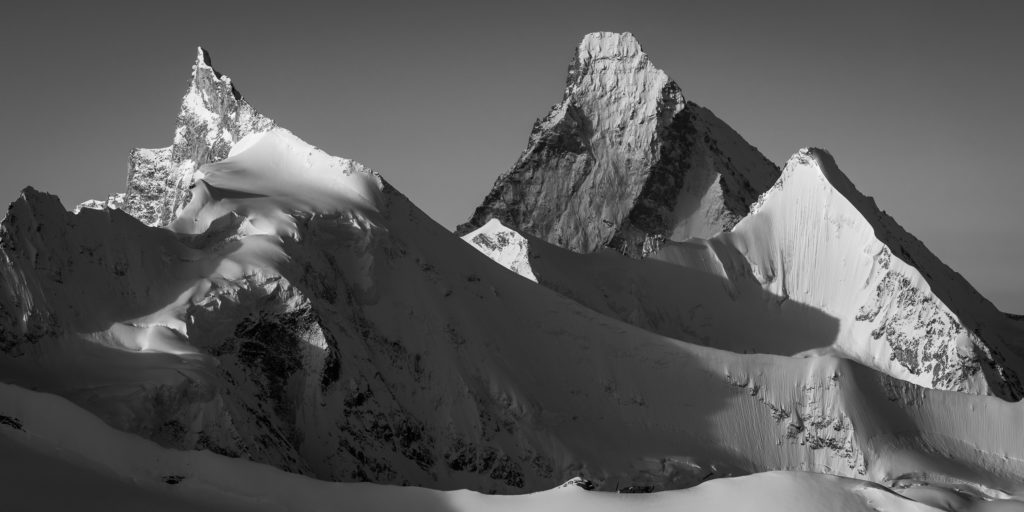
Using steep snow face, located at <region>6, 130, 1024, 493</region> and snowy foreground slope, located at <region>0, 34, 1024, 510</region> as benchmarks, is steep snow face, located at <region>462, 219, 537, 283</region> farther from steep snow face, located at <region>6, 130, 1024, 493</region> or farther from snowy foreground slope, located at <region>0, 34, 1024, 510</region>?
steep snow face, located at <region>6, 130, 1024, 493</region>

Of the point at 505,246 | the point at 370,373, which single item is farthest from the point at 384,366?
the point at 505,246

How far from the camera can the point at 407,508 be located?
62438mm

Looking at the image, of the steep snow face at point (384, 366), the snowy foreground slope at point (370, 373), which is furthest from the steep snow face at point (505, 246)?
the steep snow face at point (384, 366)

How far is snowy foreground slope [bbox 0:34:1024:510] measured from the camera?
320 feet

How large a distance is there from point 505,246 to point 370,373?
6346cm

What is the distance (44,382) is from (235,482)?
115 feet

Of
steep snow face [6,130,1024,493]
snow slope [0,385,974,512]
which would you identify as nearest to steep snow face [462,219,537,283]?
steep snow face [6,130,1024,493]

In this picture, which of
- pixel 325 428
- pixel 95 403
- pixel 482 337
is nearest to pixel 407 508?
pixel 95 403

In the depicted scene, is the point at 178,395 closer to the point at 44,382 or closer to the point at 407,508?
the point at 44,382

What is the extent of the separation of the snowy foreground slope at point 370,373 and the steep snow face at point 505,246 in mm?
2245

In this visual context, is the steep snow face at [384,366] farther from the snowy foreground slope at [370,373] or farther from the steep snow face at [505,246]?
the steep snow face at [505,246]

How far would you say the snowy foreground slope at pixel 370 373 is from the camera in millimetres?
97625

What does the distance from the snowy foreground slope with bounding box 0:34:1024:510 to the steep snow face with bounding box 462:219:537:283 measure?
2.24m

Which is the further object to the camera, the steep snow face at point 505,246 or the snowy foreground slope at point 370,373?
the steep snow face at point 505,246
